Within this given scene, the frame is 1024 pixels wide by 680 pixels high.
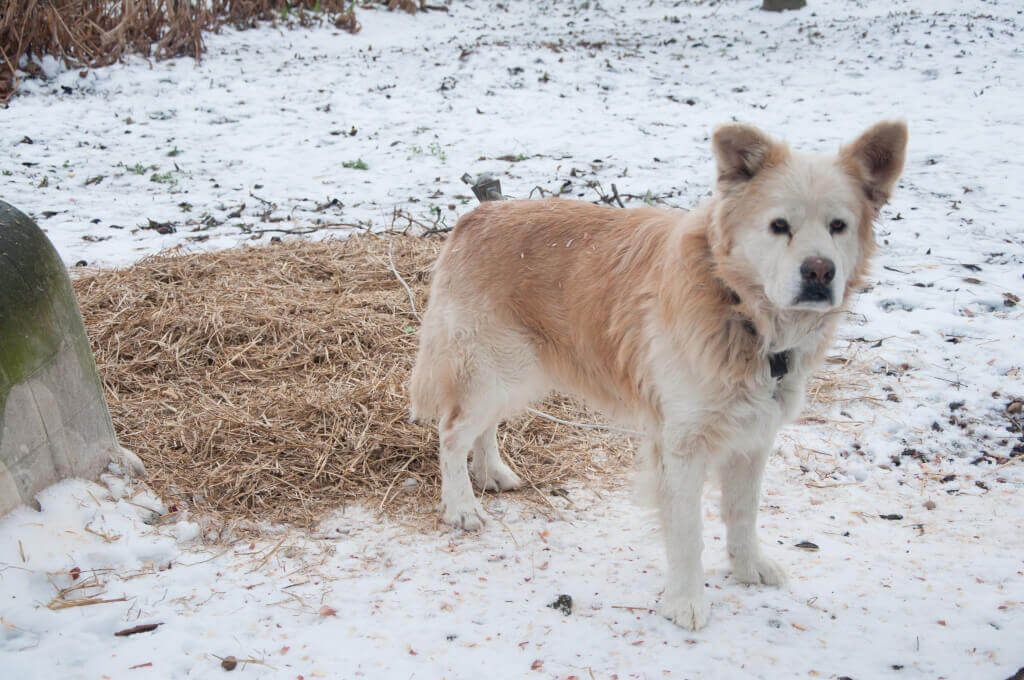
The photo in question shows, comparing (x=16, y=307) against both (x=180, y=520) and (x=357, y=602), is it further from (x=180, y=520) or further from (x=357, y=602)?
(x=357, y=602)

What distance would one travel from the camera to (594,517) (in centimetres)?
364

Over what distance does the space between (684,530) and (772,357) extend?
2.47ft

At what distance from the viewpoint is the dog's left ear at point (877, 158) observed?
2.61 metres

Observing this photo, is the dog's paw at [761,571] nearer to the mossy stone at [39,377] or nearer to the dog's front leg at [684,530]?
the dog's front leg at [684,530]

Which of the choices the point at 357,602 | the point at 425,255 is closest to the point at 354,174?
the point at 425,255

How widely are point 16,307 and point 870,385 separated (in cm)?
443

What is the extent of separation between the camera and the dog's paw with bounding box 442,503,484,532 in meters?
3.52

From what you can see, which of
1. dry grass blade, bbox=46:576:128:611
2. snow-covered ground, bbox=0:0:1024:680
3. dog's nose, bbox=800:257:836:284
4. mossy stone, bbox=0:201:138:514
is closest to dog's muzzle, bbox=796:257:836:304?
dog's nose, bbox=800:257:836:284

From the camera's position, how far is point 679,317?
282cm

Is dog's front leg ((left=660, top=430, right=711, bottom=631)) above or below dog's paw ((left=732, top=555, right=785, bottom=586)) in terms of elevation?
above

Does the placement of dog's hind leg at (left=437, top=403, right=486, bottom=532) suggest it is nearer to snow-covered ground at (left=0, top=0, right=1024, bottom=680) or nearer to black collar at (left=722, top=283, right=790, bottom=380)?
snow-covered ground at (left=0, top=0, right=1024, bottom=680)

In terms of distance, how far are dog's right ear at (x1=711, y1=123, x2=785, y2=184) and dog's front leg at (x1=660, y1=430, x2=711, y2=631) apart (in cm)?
100

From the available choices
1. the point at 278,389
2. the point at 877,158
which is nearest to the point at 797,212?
the point at 877,158

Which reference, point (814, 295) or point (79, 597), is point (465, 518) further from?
point (814, 295)
